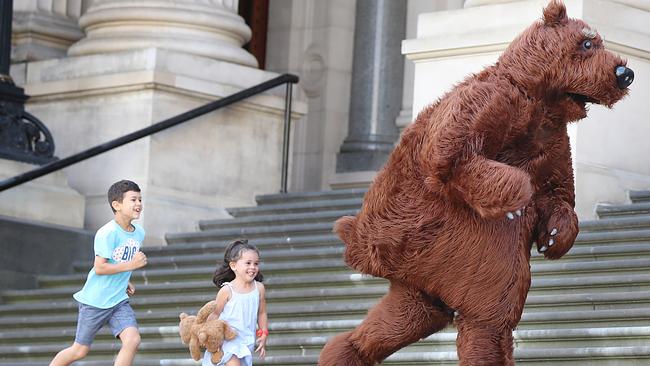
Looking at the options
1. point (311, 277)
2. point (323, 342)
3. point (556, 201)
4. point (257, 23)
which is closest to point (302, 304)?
point (311, 277)

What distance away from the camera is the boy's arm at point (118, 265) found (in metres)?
9.61

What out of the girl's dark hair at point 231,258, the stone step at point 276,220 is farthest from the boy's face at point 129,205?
the stone step at point 276,220

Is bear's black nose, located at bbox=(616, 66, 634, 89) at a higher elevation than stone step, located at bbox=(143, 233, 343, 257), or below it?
higher

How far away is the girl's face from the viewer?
941cm

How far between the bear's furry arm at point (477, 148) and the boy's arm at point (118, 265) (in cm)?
227

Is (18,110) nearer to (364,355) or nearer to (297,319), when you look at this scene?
(297,319)

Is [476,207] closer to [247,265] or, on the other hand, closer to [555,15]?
[555,15]


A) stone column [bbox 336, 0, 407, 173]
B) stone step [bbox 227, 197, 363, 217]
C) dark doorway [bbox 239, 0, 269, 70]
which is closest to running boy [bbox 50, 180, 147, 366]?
stone step [bbox 227, 197, 363, 217]

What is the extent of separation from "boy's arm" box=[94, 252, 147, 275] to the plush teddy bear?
0.45m

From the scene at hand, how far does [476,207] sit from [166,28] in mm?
7880

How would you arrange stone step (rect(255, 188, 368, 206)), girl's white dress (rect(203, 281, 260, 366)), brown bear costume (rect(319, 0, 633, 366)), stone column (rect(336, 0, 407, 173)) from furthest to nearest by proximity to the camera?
stone column (rect(336, 0, 407, 173)) → stone step (rect(255, 188, 368, 206)) → girl's white dress (rect(203, 281, 260, 366)) → brown bear costume (rect(319, 0, 633, 366))

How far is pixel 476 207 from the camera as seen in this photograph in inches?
302

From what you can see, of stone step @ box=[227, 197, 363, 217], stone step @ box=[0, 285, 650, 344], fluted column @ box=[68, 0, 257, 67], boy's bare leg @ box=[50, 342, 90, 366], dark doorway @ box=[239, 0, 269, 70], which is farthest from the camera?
dark doorway @ box=[239, 0, 269, 70]

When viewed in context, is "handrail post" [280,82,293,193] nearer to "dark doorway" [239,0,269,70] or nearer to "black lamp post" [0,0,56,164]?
"black lamp post" [0,0,56,164]
